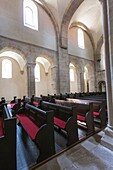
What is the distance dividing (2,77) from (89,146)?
1056cm

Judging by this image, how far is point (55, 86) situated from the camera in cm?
1035

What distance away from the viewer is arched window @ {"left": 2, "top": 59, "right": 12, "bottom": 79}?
11.3 m

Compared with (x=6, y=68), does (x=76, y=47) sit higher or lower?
higher

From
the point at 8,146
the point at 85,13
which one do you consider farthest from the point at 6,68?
the point at 8,146

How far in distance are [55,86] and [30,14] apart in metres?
6.05

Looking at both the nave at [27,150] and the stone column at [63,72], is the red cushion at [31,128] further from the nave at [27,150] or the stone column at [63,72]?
the stone column at [63,72]

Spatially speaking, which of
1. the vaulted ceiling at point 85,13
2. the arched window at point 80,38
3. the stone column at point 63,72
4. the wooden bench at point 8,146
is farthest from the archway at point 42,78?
the wooden bench at point 8,146

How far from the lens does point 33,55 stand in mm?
9273

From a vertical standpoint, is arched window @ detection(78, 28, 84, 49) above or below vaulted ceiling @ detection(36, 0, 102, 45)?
below

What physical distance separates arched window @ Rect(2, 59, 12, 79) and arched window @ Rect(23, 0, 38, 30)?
3937 millimetres

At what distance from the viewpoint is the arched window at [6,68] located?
1129 cm

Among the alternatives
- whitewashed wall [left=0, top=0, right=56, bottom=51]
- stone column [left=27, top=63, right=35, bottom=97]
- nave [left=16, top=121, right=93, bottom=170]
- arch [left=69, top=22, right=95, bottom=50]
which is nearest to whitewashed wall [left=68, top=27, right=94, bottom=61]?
arch [left=69, top=22, right=95, bottom=50]

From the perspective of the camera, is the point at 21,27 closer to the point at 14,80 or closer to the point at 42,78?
the point at 14,80

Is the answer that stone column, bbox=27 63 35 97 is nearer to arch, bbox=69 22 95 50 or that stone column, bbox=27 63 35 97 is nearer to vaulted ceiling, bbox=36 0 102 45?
vaulted ceiling, bbox=36 0 102 45
